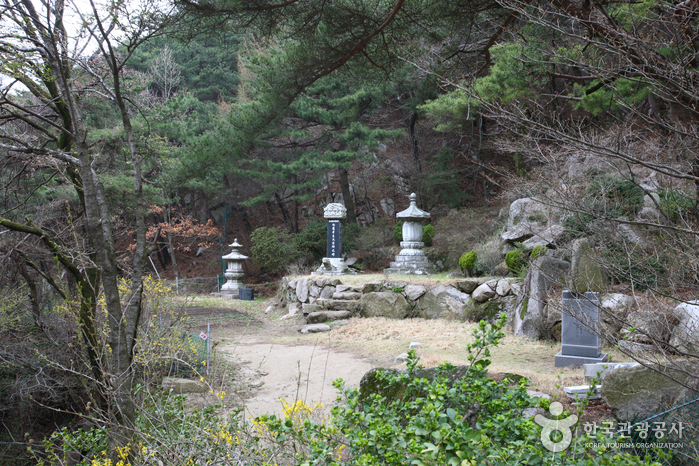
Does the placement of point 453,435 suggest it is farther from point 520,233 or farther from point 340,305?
point 520,233

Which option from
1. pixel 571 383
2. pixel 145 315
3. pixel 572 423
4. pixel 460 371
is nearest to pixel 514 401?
pixel 572 423

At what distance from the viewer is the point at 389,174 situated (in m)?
19.3

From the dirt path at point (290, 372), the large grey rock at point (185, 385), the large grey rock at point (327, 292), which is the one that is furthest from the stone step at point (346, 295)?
the large grey rock at point (185, 385)

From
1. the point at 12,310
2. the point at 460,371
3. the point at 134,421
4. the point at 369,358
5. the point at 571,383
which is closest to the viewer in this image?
the point at 134,421

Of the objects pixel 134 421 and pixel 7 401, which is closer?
pixel 134 421

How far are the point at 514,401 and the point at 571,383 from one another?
7.50ft

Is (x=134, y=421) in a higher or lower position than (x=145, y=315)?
lower

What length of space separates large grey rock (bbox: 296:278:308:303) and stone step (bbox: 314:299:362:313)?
1140 mm

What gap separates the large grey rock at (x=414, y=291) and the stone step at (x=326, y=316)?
1175 millimetres

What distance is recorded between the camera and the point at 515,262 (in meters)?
8.20

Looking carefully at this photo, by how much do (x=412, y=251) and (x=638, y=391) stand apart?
9.16 m

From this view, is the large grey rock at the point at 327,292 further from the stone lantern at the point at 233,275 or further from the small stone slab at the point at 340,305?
the stone lantern at the point at 233,275

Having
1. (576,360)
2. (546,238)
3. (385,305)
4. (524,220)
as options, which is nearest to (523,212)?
(524,220)

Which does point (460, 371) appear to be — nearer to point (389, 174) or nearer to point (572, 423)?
point (572, 423)
